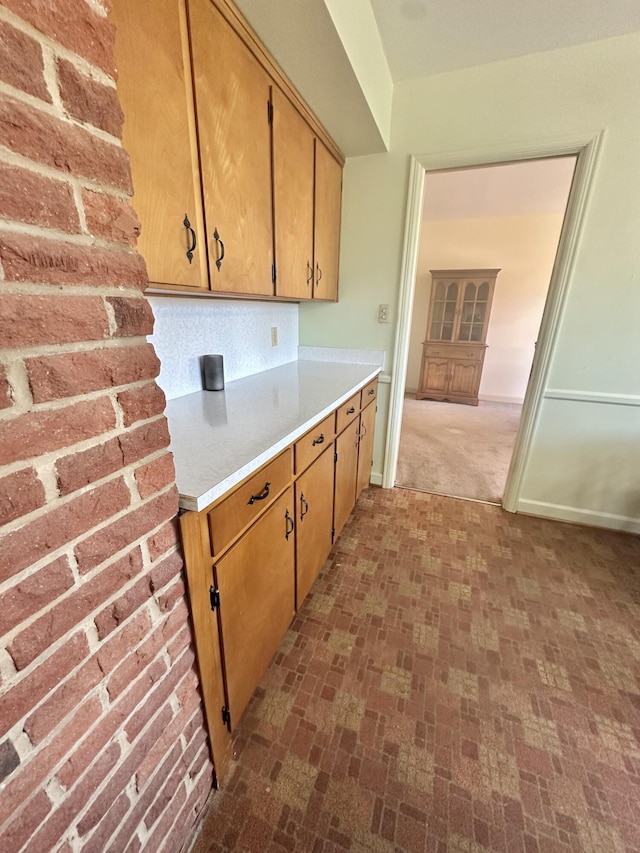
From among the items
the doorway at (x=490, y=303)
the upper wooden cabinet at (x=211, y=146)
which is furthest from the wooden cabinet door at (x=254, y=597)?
the doorway at (x=490, y=303)

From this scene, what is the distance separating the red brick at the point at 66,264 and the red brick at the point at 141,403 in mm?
166

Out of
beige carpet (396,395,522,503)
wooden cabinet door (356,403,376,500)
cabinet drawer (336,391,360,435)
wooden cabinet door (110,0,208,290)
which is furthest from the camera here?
beige carpet (396,395,522,503)

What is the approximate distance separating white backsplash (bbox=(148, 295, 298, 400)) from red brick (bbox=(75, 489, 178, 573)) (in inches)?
32.4

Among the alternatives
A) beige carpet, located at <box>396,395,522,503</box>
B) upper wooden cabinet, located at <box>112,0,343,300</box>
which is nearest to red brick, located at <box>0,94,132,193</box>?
upper wooden cabinet, located at <box>112,0,343,300</box>

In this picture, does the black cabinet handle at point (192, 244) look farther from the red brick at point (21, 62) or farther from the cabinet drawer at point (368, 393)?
the cabinet drawer at point (368, 393)

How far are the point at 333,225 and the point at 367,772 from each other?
2589 millimetres

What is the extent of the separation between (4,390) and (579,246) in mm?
2542

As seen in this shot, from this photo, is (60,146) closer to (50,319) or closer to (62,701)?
(50,319)

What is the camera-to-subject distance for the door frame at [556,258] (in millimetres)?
1823

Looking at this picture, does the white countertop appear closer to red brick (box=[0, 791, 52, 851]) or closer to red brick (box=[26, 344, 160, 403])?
red brick (box=[26, 344, 160, 403])

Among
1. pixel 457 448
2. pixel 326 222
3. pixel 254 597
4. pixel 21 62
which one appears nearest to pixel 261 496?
pixel 254 597

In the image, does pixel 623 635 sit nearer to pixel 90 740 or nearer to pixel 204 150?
pixel 90 740

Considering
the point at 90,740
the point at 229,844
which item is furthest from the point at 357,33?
the point at 229,844

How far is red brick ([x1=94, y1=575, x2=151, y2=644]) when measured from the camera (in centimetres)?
58
